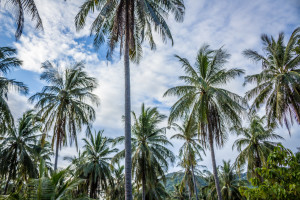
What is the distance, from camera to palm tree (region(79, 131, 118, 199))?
67.2ft

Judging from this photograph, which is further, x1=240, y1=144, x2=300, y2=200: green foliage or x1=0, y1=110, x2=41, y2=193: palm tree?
x1=0, y1=110, x2=41, y2=193: palm tree

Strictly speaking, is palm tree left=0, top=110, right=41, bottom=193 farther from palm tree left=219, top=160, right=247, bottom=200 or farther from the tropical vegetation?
palm tree left=219, top=160, right=247, bottom=200

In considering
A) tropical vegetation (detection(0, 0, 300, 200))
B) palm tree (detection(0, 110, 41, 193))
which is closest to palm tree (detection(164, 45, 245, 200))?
tropical vegetation (detection(0, 0, 300, 200))

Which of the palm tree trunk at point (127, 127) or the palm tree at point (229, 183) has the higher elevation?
the palm tree trunk at point (127, 127)

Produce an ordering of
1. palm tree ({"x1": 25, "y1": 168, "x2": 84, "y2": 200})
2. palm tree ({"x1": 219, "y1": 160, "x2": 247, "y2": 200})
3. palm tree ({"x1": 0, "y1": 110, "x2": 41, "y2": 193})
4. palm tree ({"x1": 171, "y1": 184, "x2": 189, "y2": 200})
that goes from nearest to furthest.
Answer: palm tree ({"x1": 25, "y1": 168, "x2": 84, "y2": 200})
palm tree ({"x1": 0, "y1": 110, "x2": 41, "y2": 193})
palm tree ({"x1": 219, "y1": 160, "x2": 247, "y2": 200})
palm tree ({"x1": 171, "y1": 184, "x2": 189, "y2": 200})

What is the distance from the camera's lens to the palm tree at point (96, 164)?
20.5 metres

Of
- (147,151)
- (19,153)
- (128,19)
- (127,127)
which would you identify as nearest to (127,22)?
(128,19)

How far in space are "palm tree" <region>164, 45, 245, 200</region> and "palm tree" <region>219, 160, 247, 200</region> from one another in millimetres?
16533

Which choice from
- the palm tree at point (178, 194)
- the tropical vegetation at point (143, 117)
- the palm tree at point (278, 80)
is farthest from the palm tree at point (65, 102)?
the palm tree at point (178, 194)

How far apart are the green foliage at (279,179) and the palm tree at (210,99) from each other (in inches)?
352

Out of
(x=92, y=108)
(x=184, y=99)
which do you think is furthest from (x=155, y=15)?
(x=92, y=108)

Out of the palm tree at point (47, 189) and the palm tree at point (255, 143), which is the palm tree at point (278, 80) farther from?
the palm tree at point (47, 189)

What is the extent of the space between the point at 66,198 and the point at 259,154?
19.5 meters

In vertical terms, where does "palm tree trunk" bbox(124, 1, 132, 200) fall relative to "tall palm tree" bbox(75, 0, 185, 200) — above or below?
below
